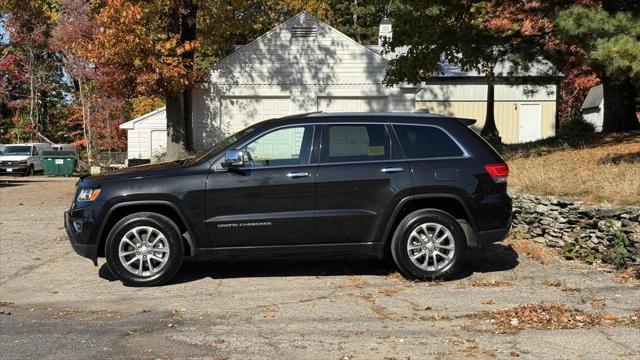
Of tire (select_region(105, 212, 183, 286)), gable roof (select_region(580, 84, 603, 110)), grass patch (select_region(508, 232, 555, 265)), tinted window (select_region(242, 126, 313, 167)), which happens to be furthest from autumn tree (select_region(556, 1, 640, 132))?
gable roof (select_region(580, 84, 603, 110))

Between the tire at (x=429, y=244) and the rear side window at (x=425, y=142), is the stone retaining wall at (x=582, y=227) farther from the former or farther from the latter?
the rear side window at (x=425, y=142)

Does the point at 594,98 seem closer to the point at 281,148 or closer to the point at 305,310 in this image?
the point at 281,148

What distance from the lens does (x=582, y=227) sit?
8289mm

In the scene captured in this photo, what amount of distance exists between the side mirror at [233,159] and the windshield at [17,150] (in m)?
31.8

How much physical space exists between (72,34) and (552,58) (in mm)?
20563

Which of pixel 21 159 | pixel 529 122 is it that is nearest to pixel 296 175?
pixel 529 122

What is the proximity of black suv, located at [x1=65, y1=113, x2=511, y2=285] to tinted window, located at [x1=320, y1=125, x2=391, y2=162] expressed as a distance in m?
0.01

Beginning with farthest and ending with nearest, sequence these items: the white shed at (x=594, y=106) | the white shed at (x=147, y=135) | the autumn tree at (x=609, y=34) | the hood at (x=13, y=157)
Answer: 1. the white shed at (x=594, y=106)
2. the hood at (x=13, y=157)
3. the white shed at (x=147, y=135)
4. the autumn tree at (x=609, y=34)

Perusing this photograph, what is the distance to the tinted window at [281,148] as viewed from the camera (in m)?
7.14

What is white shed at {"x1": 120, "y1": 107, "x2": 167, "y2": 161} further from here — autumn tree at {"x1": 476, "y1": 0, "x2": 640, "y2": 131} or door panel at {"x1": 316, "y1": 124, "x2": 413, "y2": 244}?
door panel at {"x1": 316, "y1": 124, "x2": 413, "y2": 244}

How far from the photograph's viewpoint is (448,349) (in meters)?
5.08

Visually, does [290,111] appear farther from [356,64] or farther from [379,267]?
[379,267]

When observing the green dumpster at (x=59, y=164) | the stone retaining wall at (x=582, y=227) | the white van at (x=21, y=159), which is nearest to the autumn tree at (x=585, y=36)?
the stone retaining wall at (x=582, y=227)

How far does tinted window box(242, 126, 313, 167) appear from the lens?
714 centimetres
